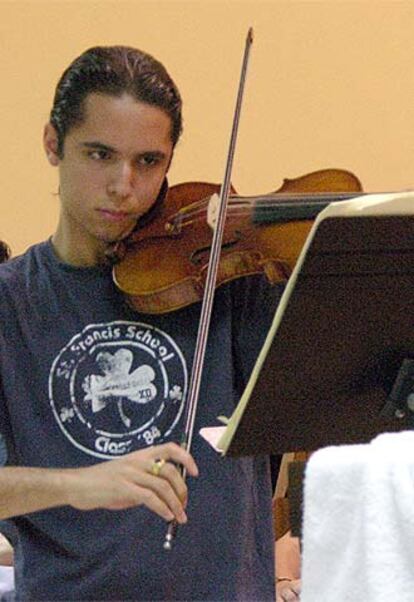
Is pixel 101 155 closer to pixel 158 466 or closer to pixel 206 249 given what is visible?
pixel 206 249

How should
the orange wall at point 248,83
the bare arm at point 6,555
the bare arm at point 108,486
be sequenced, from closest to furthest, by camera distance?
the bare arm at point 108,486 → the bare arm at point 6,555 → the orange wall at point 248,83

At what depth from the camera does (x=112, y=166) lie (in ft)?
4.21

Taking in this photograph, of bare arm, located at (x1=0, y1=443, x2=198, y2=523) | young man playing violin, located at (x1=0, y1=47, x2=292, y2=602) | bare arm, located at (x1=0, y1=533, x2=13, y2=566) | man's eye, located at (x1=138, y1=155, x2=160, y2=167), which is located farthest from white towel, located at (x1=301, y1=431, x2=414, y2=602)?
bare arm, located at (x1=0, y1=533, x2=13, y2=566)

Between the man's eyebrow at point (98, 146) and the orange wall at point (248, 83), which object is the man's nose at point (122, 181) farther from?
the orange wall at point (248, 83)

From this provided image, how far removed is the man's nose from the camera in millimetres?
1260

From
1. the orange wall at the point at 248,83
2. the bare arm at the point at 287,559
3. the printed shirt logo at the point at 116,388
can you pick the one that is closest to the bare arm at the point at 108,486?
the printed shirt logo at the point at 116,388

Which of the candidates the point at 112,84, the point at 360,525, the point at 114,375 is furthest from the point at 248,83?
the point at 360,525

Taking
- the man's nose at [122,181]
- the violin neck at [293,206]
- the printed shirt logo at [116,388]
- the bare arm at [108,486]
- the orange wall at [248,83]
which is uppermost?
the orange wall at [248,83]

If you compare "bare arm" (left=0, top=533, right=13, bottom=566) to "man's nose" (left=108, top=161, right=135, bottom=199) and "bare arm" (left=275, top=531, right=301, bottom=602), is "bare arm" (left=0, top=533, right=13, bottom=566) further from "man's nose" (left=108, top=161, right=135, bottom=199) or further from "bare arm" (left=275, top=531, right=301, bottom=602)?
"man's nose" (left=108, top=161, right=135, bottom=199)

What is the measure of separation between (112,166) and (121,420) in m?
0.28

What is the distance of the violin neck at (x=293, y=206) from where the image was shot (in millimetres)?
1267

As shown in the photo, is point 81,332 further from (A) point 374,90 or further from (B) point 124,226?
(A) point 374,90

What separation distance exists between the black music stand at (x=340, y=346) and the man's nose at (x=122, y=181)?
Answer: 419 millimetres

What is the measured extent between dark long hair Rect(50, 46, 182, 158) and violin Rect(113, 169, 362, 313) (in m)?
0.10
